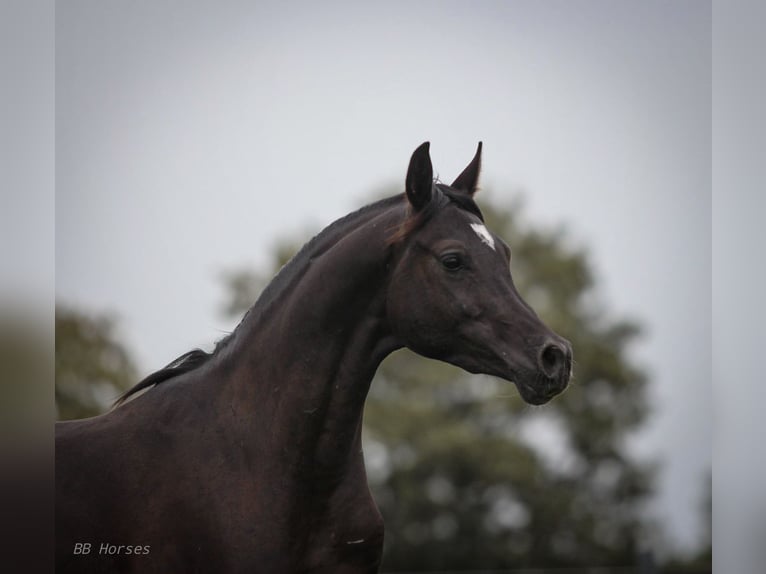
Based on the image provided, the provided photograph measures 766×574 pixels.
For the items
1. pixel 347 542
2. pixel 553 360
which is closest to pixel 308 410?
pixel 347 542

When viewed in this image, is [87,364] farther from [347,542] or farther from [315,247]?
[347,542]

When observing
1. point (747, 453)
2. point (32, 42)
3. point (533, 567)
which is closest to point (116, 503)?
point (32, 42)

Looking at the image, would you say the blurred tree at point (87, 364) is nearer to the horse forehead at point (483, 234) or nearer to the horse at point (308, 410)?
the horse at point (308, 410)

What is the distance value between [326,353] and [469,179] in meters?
0.85

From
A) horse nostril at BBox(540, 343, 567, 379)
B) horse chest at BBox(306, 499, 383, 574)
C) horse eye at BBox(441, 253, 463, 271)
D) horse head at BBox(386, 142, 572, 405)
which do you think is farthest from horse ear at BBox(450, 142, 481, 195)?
horse chest at BBox(306, 499, 383, 574)

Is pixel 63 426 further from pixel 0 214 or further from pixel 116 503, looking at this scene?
pixel 0 214

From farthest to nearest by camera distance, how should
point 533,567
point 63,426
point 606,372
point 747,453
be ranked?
point 606,372 → point 533,567 → point 747,453 → point 63,426

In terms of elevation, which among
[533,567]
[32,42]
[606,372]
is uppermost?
[32,42]

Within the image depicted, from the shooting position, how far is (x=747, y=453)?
3.91 metres

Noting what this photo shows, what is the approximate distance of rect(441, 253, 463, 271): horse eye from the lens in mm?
2844

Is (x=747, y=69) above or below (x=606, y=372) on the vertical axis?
above

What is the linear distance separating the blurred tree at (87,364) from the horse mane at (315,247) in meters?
6.53

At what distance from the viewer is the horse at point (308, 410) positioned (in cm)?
282

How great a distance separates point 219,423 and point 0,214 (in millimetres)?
1006
